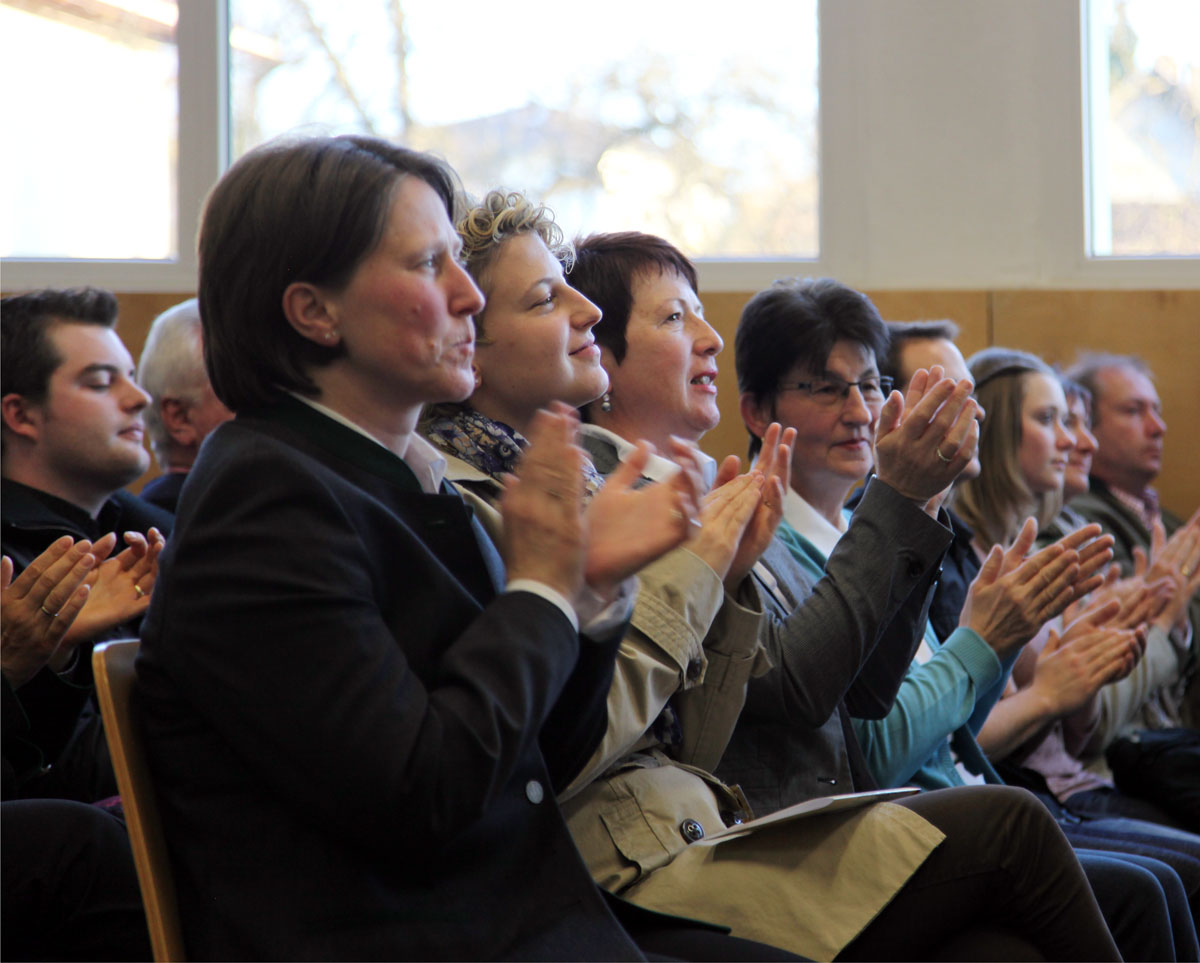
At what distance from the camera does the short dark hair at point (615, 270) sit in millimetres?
2092

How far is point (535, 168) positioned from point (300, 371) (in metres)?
2.73

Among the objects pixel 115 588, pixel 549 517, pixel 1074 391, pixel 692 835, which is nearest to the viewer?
pixel 549 517

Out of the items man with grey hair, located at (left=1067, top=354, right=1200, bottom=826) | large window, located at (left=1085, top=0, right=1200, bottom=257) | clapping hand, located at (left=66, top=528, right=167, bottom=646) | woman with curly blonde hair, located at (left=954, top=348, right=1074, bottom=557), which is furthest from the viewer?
large window, located at (left=1085, top=0, right=1200, bottom=257)

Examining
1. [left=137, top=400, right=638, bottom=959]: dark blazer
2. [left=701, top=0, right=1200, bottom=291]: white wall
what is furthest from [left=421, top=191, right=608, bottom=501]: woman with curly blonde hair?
[left=701, top=0, right=1200, bottom=291]: white wall

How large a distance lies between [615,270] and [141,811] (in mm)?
1258

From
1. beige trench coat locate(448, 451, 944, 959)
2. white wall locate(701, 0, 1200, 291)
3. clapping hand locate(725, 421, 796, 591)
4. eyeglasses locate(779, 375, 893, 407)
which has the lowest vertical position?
beige trench coat locate(448, 451, 944, 959)

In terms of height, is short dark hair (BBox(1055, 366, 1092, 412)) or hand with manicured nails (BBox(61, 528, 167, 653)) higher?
short dark hair (BBox(1055, 366, 1092, 412))

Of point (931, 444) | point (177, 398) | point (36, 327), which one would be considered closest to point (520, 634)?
point (931, 444)

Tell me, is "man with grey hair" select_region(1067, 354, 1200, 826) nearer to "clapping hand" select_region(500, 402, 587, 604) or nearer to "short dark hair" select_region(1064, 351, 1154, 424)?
"short dark hair" select_region(1064, 351, 1154, 424)

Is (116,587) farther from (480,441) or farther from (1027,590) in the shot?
(1027,590)

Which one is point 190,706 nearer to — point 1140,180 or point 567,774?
point 567,774

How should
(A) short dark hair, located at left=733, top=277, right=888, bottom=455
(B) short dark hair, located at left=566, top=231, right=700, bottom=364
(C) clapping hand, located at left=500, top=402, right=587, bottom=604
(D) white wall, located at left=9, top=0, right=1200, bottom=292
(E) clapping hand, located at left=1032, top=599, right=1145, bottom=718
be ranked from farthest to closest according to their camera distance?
(D) white wall, located at left=9, top=0, right=1200, bottom=292 → (E) clapping hand, located at left=1032, top=599, right=1145, bottom=718 → (A) short dark hair, located at left=733, top=277, right=888, bottom=455 → (B) short dark hair, located at left=566, top=231, right=700, bottom=364 → (C) clapping hand, located at left=500, top=402, right=587, bottom=604

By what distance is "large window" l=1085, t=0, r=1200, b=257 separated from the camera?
3832 mm

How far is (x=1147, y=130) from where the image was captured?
3.87 m
